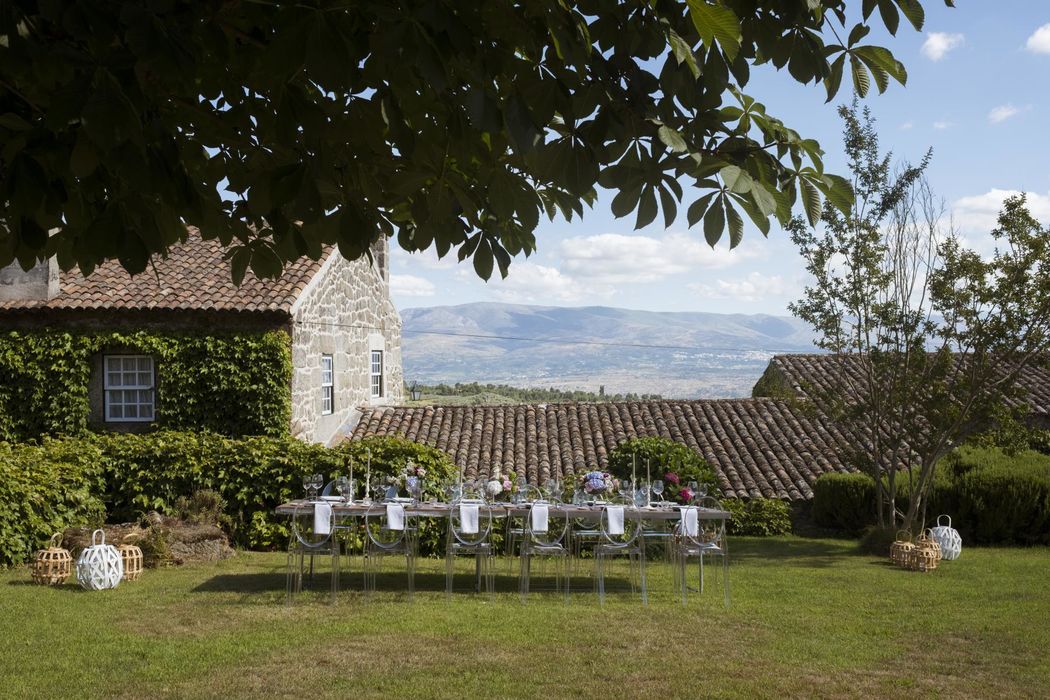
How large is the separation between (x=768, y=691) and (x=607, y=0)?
5402mm

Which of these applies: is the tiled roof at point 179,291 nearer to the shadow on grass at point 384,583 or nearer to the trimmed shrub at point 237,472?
the trimmed shrub at point 237,472

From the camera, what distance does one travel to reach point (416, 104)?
11.5 feet

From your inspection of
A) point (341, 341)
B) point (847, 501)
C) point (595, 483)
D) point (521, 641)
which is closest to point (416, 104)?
point (521, 641)

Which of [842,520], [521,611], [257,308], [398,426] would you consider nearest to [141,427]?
[257,308]

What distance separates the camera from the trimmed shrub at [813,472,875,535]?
1745 cm

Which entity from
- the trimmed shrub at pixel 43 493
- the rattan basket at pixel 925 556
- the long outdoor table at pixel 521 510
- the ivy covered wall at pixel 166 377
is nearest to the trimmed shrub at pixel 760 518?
the rattan basket at pixel 925 556

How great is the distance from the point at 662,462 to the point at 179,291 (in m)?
8.60

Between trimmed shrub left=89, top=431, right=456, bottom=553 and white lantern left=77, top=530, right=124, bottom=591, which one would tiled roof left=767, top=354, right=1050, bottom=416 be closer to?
trimmed shrub left=89, top=431, right=456, bottom=553

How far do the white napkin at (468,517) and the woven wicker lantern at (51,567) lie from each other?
4747 millimetres

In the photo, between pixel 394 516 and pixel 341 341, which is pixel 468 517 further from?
pixel 341 341

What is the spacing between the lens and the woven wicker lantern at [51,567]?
11406 millimetres

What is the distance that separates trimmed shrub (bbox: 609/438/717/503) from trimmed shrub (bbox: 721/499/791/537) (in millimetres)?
1433

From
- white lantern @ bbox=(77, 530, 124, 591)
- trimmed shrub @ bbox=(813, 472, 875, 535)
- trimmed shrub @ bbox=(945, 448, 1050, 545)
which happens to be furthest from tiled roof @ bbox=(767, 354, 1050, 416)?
white lantern @ bbox=(77, 530, 124, 591)

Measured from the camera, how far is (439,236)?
4.04 m
